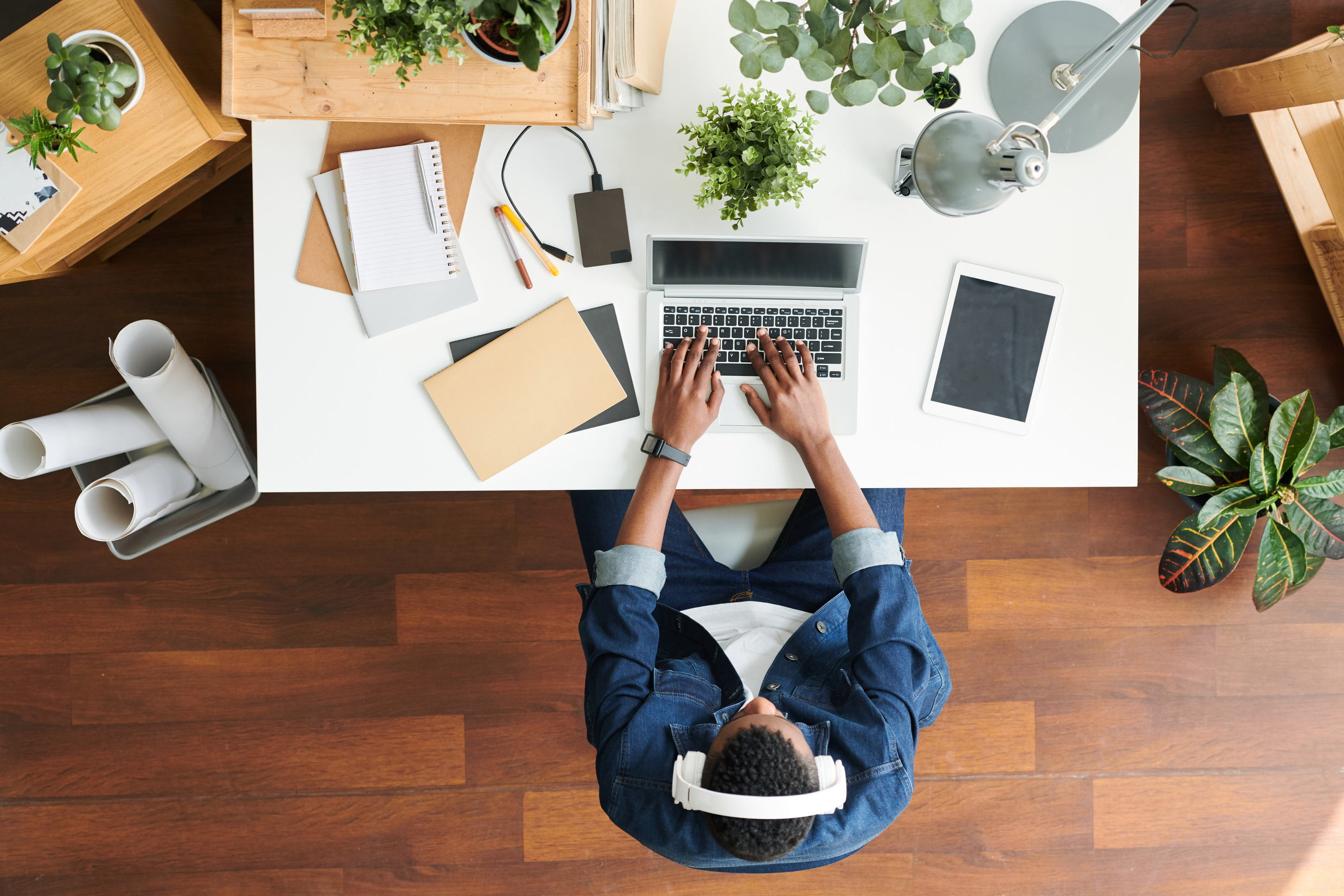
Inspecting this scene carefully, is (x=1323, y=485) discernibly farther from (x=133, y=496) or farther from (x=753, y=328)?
(x=133, y=496)

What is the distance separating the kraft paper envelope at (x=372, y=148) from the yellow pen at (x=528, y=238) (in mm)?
67

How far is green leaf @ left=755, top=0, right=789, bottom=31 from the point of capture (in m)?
0.89

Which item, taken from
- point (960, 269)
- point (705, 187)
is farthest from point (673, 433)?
point (960, 269)

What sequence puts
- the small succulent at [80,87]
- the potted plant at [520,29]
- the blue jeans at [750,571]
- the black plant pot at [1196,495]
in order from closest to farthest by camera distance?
the potted plant at [520,29] → the small succulent at [80,87] → the blue jeans at [750,571] → the black plant pot at [1196,495]

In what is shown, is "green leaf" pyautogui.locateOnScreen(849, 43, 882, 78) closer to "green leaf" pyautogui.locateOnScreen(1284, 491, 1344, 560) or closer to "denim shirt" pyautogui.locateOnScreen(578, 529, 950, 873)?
"denim shirt" pyautogui.locateOnScreen(578, 529, 950, 873)

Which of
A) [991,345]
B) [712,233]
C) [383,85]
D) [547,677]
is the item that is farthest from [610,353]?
[547,677]

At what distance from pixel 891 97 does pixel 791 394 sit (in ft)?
1.40

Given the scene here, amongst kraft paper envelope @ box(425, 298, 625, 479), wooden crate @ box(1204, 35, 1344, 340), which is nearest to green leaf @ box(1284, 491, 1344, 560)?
wooden crate @ box(1204, 35, 1344, 340)

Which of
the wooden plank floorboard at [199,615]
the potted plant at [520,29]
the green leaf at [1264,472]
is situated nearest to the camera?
the potted plant at [520,29]

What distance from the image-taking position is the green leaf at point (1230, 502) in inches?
59.9

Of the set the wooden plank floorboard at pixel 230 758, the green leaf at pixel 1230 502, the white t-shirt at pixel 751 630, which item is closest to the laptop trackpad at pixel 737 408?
the white t-shirt at pixel 751 630

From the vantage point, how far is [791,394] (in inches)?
46.6

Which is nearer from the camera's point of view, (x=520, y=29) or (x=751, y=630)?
(x=520, y=29)

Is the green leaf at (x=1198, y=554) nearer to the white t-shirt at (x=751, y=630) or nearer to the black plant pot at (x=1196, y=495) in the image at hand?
the black plant pot at (x=1196, y=495)
